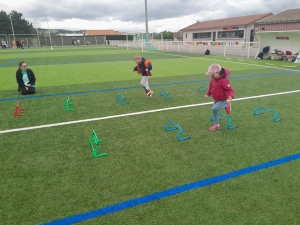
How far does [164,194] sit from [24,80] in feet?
25.5

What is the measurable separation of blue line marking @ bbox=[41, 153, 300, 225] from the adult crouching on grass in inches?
284

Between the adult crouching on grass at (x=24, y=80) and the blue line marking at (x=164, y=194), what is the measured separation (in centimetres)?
722

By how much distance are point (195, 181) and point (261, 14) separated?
173 ft

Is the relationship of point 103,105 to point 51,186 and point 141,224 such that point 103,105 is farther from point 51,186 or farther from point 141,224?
point 141,224

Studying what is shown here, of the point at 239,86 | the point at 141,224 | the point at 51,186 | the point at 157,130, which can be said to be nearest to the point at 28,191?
the point at 51,186

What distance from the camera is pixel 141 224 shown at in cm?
271

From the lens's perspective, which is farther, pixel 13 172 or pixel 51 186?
pixel 13 172

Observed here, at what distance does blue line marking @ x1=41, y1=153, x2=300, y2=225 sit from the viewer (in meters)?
2.83

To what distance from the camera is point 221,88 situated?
479 cm

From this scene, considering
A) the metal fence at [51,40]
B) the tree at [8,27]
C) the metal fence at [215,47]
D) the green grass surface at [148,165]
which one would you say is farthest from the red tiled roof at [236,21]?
the tree at [8,27]

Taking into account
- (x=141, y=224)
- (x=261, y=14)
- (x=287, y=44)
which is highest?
(x=261, y=14)

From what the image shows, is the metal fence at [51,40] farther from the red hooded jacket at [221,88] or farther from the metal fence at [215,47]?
the red hooded jacket at [221,88]

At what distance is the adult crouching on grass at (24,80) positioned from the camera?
8.63 metres

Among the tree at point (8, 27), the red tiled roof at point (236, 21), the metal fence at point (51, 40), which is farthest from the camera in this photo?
the tree at point (8, 27)
